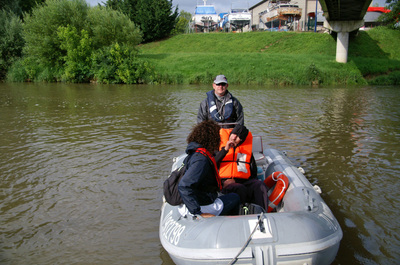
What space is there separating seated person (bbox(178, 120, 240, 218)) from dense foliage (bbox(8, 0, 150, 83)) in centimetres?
2309

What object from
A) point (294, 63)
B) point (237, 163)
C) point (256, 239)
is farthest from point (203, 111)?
point (294, 63)

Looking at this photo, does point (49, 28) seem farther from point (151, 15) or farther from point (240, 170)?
point (240, 170)

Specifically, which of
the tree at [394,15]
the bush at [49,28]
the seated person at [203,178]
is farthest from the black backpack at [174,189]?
the tree at [394,15]

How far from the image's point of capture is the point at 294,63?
81.1ft

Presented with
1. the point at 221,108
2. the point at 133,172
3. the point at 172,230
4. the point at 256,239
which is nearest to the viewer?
the point at 256,239

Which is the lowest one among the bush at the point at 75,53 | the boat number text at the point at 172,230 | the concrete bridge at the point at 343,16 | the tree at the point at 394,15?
the boat number text at the point at 172,230

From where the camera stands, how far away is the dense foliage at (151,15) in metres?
41.4

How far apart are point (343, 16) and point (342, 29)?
2.37 m

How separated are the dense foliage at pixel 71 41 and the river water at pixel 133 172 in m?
13.0

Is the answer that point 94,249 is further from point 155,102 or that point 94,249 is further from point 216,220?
point 155,102

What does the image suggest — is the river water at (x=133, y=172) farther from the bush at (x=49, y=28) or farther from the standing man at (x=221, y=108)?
the bush at (x=49, y=28)

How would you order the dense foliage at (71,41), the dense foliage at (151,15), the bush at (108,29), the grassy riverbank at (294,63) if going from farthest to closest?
the dense foliage at (151,15)
the bush at (108,29)
the dense foliage at (71,41)
the grassy riverbank at (294,63)

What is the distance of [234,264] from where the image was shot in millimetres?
3037

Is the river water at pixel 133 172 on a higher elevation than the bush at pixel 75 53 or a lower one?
lower
